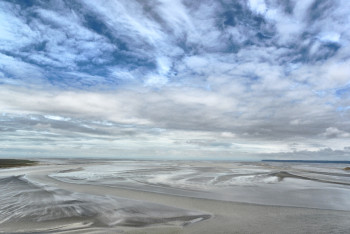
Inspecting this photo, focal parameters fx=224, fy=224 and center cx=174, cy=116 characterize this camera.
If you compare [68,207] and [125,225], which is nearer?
[125,225]

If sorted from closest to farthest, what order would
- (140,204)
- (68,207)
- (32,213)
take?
(32,213)
(68,207)
(140,204)

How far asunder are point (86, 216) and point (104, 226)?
1.92 metres

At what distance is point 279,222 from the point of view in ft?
34.8

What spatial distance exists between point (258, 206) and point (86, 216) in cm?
998

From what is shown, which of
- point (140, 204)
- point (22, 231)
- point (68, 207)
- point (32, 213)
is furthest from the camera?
point (140, 204)

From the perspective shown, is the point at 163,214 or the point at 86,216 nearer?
the point at 86,216

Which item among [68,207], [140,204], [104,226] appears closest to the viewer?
[104,226]

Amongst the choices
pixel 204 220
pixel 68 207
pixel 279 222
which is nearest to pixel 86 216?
pixel 68 207

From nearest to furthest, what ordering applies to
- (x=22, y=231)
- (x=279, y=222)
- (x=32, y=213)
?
(x=22, y=231)
(x=279, y=222)
(x=32, y=213)

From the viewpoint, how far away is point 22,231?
8.80 m

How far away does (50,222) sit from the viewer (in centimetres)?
994

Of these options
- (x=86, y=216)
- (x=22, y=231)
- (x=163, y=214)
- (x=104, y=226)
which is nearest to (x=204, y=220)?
(x=163, y=214)

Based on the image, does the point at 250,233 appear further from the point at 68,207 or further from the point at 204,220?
the point at 68,207

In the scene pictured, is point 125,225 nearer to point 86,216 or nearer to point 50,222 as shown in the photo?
point 86,216
